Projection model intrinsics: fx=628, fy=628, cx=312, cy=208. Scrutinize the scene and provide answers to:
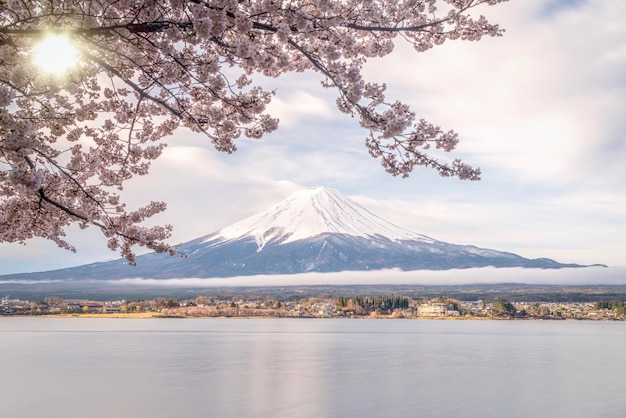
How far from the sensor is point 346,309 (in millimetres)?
128500

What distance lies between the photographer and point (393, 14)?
6934 mm

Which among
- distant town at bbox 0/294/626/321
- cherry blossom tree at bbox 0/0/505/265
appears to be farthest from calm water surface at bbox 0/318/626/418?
distant town at bbox 0/294/626/321

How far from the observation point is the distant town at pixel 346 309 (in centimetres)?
11912

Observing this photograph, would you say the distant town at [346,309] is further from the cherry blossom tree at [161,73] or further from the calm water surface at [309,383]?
the cherry blossom tree at [161,73]

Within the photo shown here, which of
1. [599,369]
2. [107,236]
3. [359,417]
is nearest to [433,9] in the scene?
[107,236]

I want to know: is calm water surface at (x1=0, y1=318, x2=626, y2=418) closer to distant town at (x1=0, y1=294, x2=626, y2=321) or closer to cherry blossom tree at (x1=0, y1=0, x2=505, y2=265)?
cherry blossom tree at (x1=0, y1=0, x2=505, y2=265)

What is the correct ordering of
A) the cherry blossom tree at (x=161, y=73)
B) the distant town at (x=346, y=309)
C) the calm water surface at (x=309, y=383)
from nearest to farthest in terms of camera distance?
the cherry blossom tree at (x=161, y=73), the calm water surface at (x=309, y=383), the distant town at (x=346, y=309)

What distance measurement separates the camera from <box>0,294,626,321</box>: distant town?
119 metres

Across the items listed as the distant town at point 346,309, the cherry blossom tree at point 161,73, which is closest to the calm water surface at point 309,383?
the cherry blossom tree at point 161,73

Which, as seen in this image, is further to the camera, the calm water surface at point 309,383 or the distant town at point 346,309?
the distant town at point 346,309

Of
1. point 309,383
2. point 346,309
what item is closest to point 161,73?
point 309,383

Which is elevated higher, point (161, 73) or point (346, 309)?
point (161, 73)

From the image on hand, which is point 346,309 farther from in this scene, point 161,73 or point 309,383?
point 161,73

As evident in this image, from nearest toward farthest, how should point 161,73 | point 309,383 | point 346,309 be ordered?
1. point 161,73
2. point 309,383
3. point 346,309
